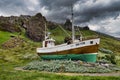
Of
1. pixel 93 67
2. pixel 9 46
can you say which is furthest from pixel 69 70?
pixel 9 46

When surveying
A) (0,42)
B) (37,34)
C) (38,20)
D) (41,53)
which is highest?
(38,20)

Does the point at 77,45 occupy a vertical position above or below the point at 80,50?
above

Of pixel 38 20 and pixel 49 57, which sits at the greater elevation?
pixel 38 20

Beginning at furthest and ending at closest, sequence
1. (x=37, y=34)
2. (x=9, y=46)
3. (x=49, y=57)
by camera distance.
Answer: (x=37, y=34) < (x=9, y=46) < (x=49, y=57)

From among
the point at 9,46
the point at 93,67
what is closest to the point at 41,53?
the point at 93,67

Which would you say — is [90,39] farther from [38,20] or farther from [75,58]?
[38,20]

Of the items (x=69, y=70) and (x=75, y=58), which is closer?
(x=69, y=70)

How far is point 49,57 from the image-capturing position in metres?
54.6

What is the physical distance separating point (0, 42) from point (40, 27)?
9056 centimetres

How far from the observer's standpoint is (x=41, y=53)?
190 ft

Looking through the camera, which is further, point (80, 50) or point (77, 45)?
point (77, 45)

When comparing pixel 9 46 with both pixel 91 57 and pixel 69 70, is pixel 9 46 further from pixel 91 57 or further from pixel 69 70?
pixel 69 70

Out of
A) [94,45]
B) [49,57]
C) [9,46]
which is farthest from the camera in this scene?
[9,46]

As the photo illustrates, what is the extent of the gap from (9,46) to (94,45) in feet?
207
